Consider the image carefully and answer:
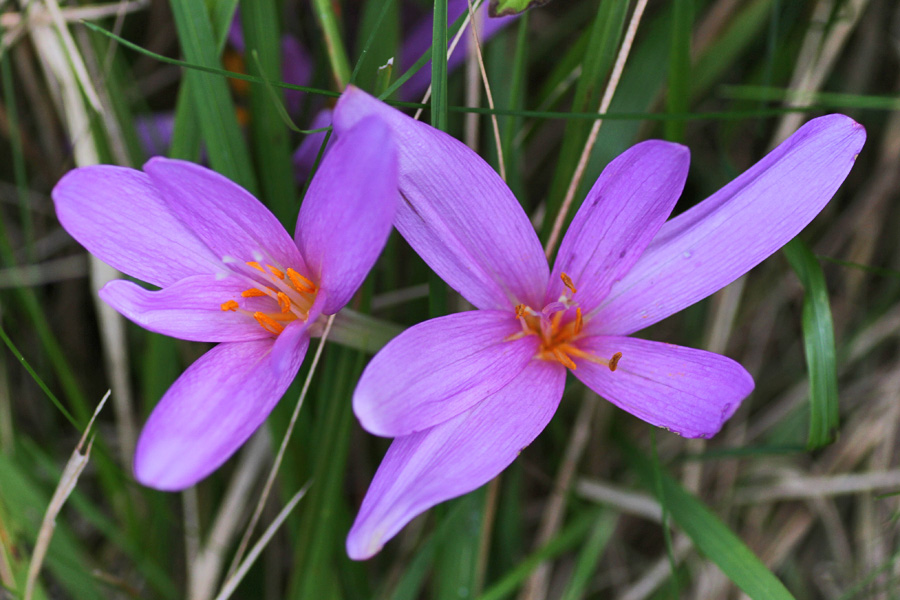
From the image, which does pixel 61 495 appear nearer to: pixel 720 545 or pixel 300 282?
pixel 300 282

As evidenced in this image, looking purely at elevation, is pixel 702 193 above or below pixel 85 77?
below

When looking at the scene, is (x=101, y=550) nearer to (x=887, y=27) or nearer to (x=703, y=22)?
(x=703, y=22)

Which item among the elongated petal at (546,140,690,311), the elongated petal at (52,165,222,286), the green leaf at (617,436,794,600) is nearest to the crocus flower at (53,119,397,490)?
the elongated petal at (52,165,222,286)

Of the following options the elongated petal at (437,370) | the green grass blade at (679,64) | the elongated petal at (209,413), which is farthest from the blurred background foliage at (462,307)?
the elongated petal at (209,413)

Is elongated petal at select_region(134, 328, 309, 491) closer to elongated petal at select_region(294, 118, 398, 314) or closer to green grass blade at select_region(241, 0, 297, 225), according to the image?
elongated petal at select_region(294, 118, 398, 314)

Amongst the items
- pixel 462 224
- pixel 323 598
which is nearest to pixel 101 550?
pixel 323 598

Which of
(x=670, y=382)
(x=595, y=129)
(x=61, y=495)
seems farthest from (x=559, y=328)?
(x=61, y=495)
